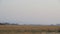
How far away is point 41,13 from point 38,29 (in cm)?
27

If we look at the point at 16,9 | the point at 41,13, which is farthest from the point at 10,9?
the point at 41,13

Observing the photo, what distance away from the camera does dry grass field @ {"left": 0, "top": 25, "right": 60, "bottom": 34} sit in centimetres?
68

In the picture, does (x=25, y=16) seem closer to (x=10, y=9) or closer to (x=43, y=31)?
(x=10, y=9)

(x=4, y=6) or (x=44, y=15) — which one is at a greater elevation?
(x=4, y=6)

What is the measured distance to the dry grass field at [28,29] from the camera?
682mm

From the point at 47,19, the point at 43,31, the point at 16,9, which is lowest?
the point at 43,31

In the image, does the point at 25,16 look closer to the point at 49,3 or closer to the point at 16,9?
the point at 16,9

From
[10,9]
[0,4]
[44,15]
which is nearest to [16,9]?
[10,9]

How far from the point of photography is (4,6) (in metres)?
0.94

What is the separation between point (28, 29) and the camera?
69 cm

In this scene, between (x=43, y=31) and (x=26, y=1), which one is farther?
(x=26, y=1)

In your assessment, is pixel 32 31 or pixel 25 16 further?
pixel 25 16

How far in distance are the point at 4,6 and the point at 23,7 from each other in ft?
0.67

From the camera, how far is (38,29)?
683mm
